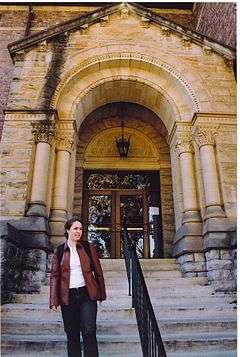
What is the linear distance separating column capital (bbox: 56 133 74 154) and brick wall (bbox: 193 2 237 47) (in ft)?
17.2

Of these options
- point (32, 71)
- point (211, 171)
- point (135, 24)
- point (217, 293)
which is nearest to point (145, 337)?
point (217, 293)

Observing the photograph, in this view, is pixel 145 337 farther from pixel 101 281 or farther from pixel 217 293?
pixel 217 293

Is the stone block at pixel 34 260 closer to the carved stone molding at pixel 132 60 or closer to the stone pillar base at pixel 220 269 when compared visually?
the stone pillar base at pixel 220 269

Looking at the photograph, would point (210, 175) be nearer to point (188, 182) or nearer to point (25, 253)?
point (188, 182)

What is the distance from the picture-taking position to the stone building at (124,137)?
673 cm

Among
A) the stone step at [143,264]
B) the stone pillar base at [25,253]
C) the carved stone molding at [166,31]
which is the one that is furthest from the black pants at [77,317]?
the carved stone molding at [166,31]

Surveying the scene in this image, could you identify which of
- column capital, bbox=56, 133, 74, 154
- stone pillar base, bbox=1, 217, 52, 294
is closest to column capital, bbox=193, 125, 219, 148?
column capital, bbox=56, 133, 74, 154

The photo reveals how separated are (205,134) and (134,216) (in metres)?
3.81

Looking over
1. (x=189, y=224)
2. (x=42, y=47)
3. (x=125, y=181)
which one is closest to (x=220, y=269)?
(x=189, y=224)

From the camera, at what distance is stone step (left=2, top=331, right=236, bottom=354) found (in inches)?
152

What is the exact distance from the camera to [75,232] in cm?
324

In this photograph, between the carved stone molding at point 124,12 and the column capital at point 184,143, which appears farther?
the carved stone molding at point 124,12

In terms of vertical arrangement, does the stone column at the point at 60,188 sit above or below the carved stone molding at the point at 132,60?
below

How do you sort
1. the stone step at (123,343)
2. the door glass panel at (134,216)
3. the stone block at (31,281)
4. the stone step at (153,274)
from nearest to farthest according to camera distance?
1. the stone step at (123,343)
2. the stone block at (31,281)
3. the stone step at (153,274)
4. the door glass panel at (134,216)
